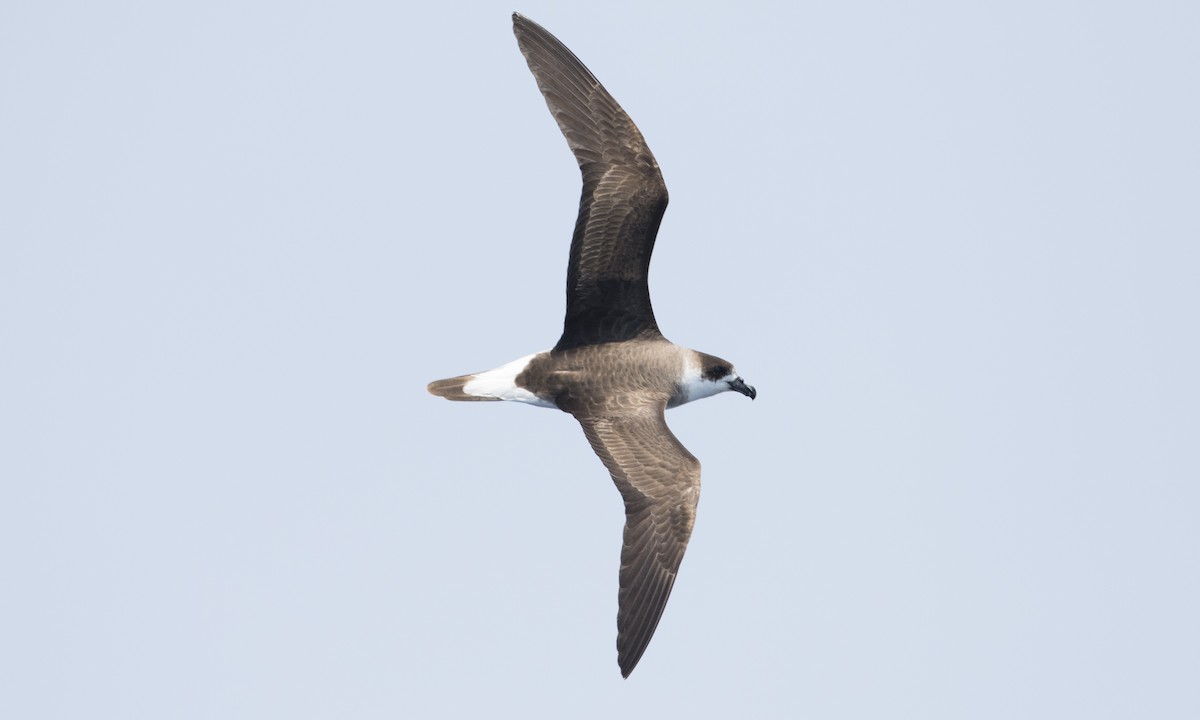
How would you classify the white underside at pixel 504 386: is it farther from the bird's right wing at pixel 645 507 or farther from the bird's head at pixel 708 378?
the bird's head at pixel 708 378

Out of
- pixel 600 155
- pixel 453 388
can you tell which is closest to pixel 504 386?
pixel 453 388

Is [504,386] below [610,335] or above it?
below

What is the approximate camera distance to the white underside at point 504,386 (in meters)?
15.3

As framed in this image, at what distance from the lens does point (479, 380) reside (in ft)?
50.4

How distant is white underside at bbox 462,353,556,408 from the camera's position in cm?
1527

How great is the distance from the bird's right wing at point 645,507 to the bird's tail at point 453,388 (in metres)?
1.37

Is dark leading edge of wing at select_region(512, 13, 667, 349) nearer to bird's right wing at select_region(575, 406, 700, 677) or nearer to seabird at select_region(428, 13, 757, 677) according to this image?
seabird at select_region(428, 13, 757, 677)

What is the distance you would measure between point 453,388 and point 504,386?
559 mm

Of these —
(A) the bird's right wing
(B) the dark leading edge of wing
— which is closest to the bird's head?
(A) the bird's right wing

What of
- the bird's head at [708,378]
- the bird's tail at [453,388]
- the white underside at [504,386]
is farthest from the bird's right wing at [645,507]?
the bird's tail at [453,388]

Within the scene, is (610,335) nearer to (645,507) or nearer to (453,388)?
(453,388)

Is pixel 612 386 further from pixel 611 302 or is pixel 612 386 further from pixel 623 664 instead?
pixel 623 664

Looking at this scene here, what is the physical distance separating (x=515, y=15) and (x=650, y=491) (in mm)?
4606

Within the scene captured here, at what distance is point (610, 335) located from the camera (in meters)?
15.3
